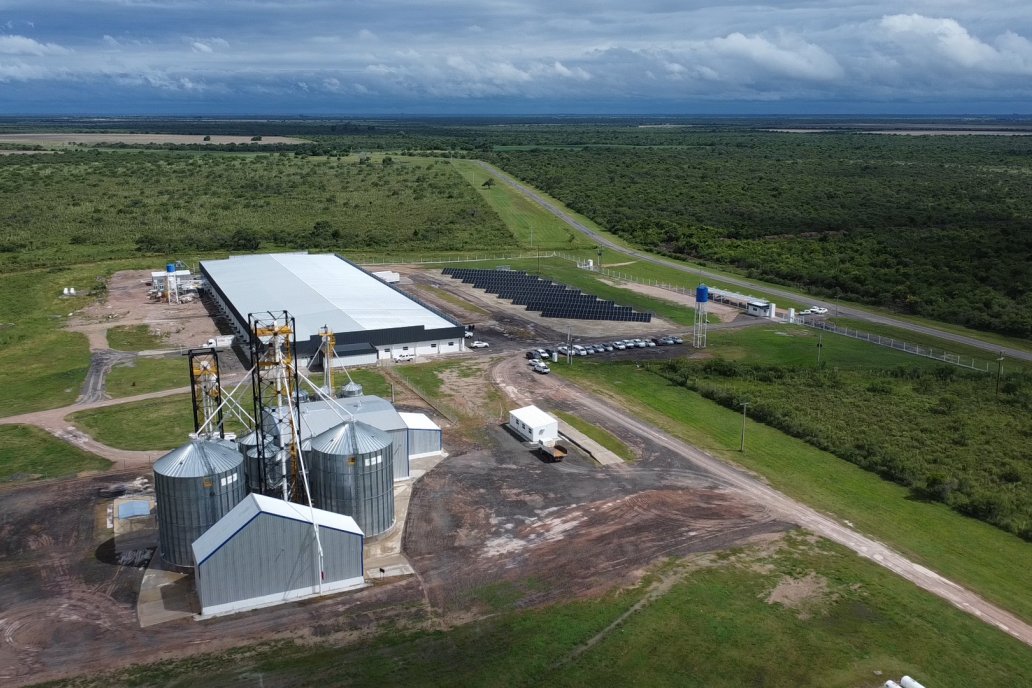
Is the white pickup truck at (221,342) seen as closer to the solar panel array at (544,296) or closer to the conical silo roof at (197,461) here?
the solar panel array at (544,296)

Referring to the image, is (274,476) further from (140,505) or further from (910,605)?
(910,605)

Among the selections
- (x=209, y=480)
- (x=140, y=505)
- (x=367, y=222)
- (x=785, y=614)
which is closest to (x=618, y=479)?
(x=785, y=614)

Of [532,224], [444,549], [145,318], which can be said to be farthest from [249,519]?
[532,224]

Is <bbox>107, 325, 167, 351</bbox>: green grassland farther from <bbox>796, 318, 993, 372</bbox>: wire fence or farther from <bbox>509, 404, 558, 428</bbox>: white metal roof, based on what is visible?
<bbox>796, 318, 993, 372</bbox>: wire fence

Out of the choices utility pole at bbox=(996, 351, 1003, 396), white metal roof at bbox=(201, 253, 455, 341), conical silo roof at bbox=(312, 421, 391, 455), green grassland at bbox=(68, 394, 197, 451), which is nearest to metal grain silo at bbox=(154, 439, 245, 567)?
conical silo roof at bbox=(312, 421, 391, 455)

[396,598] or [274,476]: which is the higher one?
[274,476]

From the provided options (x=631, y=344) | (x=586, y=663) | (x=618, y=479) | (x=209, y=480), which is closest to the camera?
(x=586, y=663)
